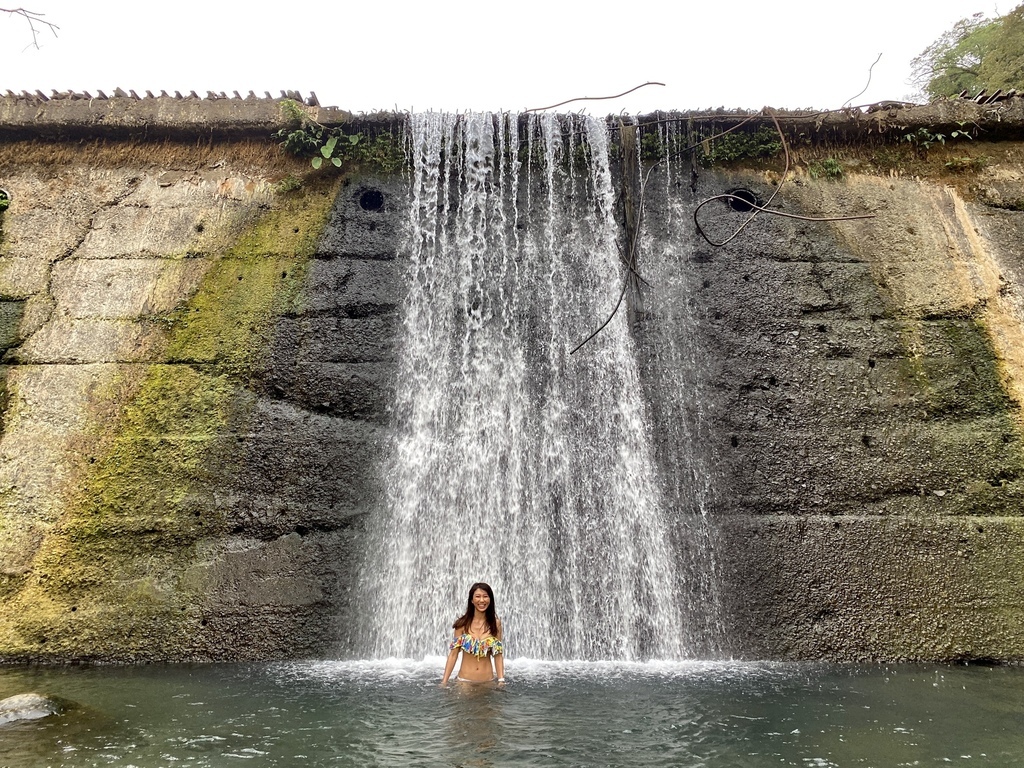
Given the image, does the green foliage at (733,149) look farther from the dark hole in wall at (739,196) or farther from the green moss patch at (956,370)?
the green moss patch at (956,370)

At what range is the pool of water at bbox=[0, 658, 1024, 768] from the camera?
314 cm

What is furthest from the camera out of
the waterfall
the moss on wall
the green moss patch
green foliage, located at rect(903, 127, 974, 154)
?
green foliage, located at rect(903, 127, 974, 154)

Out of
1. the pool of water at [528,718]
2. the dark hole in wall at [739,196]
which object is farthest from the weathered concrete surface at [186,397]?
the dark hole in wall at [739,196]

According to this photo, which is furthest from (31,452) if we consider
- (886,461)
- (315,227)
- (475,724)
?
(886,461)

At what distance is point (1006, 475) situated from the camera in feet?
20.4

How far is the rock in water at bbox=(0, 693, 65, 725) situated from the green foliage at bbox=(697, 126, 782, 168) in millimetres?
7933

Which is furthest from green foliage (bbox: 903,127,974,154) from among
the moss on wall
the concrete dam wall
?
the moss on wall

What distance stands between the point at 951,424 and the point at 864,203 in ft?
9.18

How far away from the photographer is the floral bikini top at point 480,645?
14.5ft

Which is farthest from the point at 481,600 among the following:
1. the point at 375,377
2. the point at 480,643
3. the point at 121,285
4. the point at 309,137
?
the point at 309,137

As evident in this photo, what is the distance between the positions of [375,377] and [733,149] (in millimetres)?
5105

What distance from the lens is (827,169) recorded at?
26.0 feet

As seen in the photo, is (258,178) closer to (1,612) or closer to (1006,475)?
(1,612)

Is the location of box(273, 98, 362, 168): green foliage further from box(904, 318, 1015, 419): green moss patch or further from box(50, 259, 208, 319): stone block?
box(904, 318, 1015, 419): green moss patch
